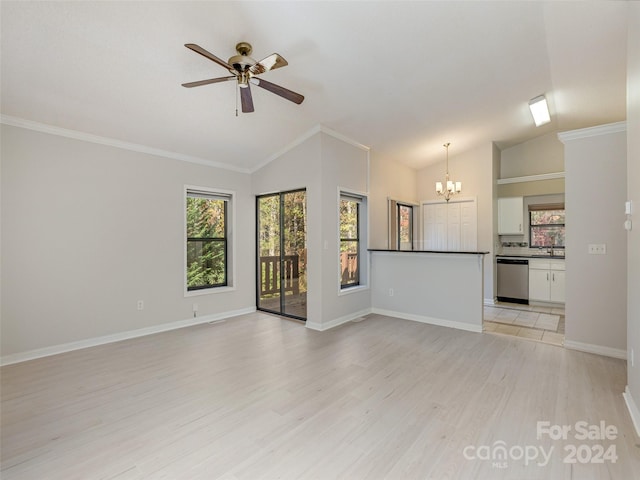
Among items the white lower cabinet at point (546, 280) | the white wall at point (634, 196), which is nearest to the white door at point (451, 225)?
the white lower cabinet at point (546, 280)

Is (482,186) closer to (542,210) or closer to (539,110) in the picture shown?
(542,210)

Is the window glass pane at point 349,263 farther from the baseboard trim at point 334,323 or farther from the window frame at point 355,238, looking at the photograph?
the baseboard trim at point 334,323

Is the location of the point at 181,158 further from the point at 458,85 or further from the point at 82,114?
the point at 458,85

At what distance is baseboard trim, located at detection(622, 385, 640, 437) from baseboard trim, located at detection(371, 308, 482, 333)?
5.81ft

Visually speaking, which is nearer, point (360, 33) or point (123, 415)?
point (123, 415)

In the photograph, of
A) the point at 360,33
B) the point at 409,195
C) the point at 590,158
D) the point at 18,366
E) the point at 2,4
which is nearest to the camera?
the point at 2,4

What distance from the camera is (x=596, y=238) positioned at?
11.2 ft

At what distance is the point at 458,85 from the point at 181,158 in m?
3.92

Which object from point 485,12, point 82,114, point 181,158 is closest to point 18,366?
point 82,114

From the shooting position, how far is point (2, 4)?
2.09m

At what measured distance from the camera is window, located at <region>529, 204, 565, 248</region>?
6.09 meters

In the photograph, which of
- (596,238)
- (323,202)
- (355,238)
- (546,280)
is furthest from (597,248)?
(323,202)

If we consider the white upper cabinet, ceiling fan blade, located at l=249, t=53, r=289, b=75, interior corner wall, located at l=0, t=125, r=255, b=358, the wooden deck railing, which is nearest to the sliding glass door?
the wooden deck railing

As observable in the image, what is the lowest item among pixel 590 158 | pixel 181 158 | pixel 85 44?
pixel 590 158
